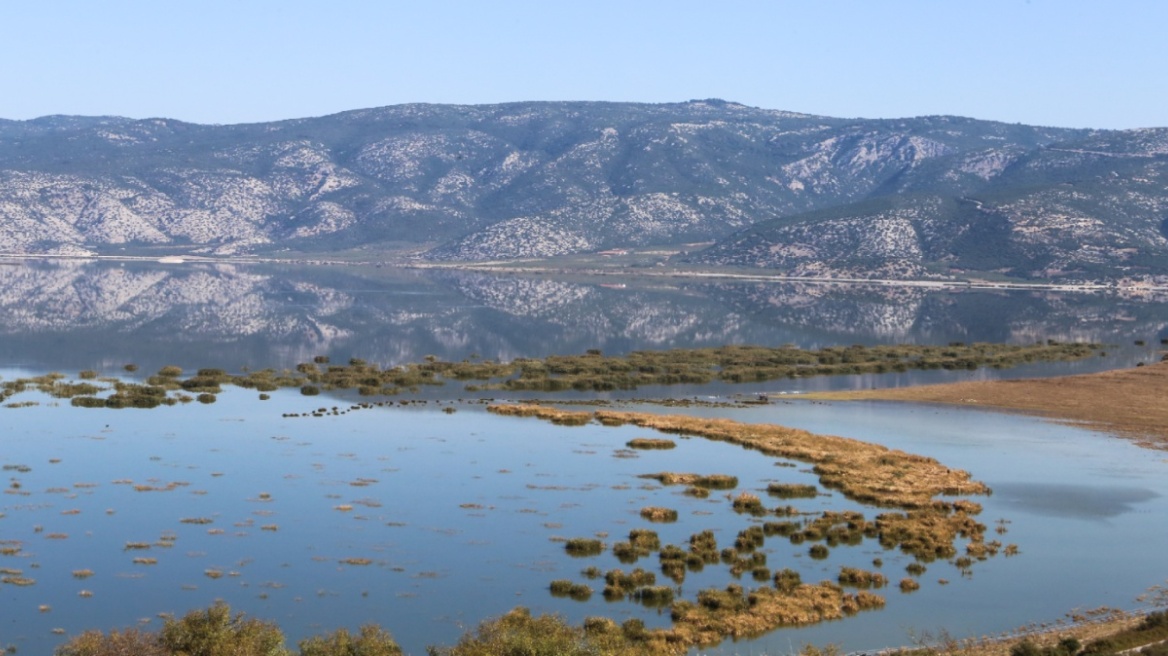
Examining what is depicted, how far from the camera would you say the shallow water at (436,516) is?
135 feet

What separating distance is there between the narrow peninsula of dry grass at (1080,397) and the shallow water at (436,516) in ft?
16.2

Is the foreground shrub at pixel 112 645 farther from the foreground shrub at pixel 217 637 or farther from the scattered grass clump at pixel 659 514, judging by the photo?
the scattered grass clump at pixel 659 514

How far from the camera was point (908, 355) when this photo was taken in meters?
128

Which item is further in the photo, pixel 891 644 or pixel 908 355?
→ pixel 908 355

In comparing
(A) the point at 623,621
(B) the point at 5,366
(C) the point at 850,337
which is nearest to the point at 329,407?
(B) the point at 5,366

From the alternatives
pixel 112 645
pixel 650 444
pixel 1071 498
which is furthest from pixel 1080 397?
pixel 112 645

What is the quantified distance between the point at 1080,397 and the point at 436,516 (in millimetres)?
59790

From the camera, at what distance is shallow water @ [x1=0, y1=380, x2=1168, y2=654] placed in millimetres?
41125

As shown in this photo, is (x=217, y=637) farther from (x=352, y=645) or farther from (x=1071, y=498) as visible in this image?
(x=1071, y=498)

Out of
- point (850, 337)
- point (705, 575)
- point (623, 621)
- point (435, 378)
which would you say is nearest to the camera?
point (623, 621)

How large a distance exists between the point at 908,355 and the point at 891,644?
92.2 metres

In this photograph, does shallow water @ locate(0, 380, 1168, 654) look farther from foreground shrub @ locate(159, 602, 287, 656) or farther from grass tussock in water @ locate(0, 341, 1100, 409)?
grass tussock in water @ locate(0, 341, 1100, 409)

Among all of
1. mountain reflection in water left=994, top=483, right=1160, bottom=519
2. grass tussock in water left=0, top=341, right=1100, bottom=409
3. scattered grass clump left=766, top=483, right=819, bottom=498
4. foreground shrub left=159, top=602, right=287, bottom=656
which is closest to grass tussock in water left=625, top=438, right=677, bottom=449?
scattered grass clump left=766, top=483, right=819, bottom=498

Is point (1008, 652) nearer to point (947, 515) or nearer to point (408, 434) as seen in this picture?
point (947, 515)
